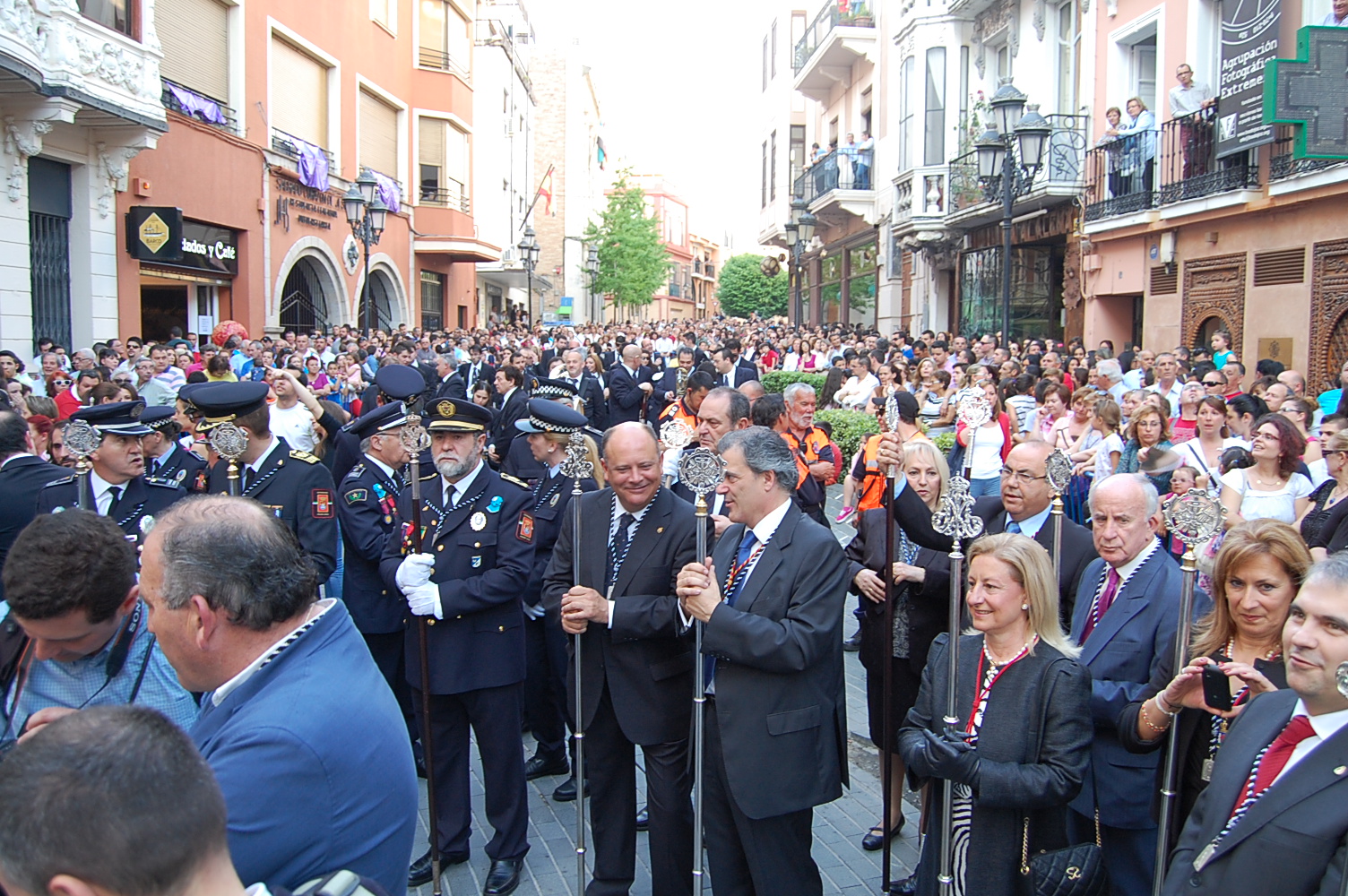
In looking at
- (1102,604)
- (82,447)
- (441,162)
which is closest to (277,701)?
(82,447)

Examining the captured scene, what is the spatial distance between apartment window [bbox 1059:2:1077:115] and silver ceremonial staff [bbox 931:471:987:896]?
1719 cm

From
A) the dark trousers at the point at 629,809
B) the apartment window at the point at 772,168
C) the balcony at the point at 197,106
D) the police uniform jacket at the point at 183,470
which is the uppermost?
the apartment window at the point at 772,168

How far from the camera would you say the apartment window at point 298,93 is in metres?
22.8

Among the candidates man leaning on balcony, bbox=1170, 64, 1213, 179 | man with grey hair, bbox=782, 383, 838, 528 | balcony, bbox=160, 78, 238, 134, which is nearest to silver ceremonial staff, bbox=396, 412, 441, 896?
man with grey hair, bbox=782, 383, 838, 528

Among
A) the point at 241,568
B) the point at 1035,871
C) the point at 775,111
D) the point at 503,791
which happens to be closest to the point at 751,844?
the point at 1035,871

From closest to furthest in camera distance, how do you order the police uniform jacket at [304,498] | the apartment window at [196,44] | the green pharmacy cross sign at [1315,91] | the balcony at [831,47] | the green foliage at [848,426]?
the police uniform jacket at [304,498], the green pharmacy cross sign at [1315,91], the green foliage at [848,426], the apartment window at [196,44], the balcony at [831,47]

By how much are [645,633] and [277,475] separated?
238cm

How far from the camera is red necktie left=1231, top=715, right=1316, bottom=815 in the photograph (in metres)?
2.76

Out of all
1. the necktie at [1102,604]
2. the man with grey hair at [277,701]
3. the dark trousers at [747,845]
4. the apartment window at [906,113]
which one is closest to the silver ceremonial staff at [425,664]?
the dark trousers at [747,845]

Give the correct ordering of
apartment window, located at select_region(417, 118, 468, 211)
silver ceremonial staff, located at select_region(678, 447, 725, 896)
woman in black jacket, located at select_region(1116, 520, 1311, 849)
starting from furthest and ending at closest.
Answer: apartment window, located at select_region(417, 118, 468, 211) < silver ceremonial staff, located at select_region(678, 447, 725, 896) < woman in black jacket, located at select_region(1116, 520, 1311, 849)

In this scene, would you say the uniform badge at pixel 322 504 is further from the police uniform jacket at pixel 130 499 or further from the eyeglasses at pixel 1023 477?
the eyeglasses at pixel 1023 477

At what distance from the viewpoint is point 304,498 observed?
18.0 ft

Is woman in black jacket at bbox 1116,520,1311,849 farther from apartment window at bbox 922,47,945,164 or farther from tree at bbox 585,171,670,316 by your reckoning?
tree at bbox 585,171,670,316

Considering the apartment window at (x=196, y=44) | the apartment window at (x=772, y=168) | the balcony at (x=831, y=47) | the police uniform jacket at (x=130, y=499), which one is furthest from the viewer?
the apartment window at (x=772, y=168)
